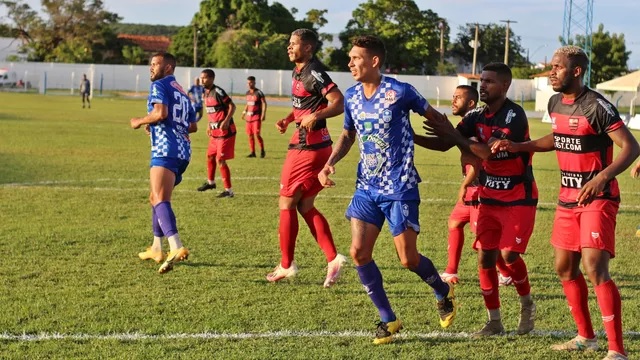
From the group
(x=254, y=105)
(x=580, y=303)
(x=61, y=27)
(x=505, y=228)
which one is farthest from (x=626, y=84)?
(x=61, y=27)

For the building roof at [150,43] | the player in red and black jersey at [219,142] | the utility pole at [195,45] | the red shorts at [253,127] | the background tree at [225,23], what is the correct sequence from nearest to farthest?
the player in red and black jersey at [219,142], the red shorts at [253,127], the utility pole at [195,45], the background tree at [225,23], the building roof at [150,43]

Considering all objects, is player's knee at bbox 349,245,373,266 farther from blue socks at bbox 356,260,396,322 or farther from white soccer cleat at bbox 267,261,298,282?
white soccer cleat at bbox 267,261,298,282

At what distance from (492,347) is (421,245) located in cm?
405

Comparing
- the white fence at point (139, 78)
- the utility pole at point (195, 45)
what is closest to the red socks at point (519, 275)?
the white fence at point (139, 78)

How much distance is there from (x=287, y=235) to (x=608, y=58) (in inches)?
2764

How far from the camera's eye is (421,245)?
10078 mm

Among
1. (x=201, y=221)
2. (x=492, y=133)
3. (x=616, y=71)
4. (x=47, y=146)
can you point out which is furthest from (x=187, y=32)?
(x=492, y=133)

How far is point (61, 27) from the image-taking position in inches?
3691

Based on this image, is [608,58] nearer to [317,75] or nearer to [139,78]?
[139,78]

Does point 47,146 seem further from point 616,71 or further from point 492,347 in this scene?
point 616,71

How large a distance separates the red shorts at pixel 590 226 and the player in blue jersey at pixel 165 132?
12.7ft

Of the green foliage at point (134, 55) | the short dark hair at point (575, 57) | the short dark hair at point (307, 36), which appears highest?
the green foliage at point (134, 55)

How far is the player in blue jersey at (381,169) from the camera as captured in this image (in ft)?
19.9

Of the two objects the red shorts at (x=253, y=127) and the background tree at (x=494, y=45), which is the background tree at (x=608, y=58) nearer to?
the background tree at (x=494, y=45)
